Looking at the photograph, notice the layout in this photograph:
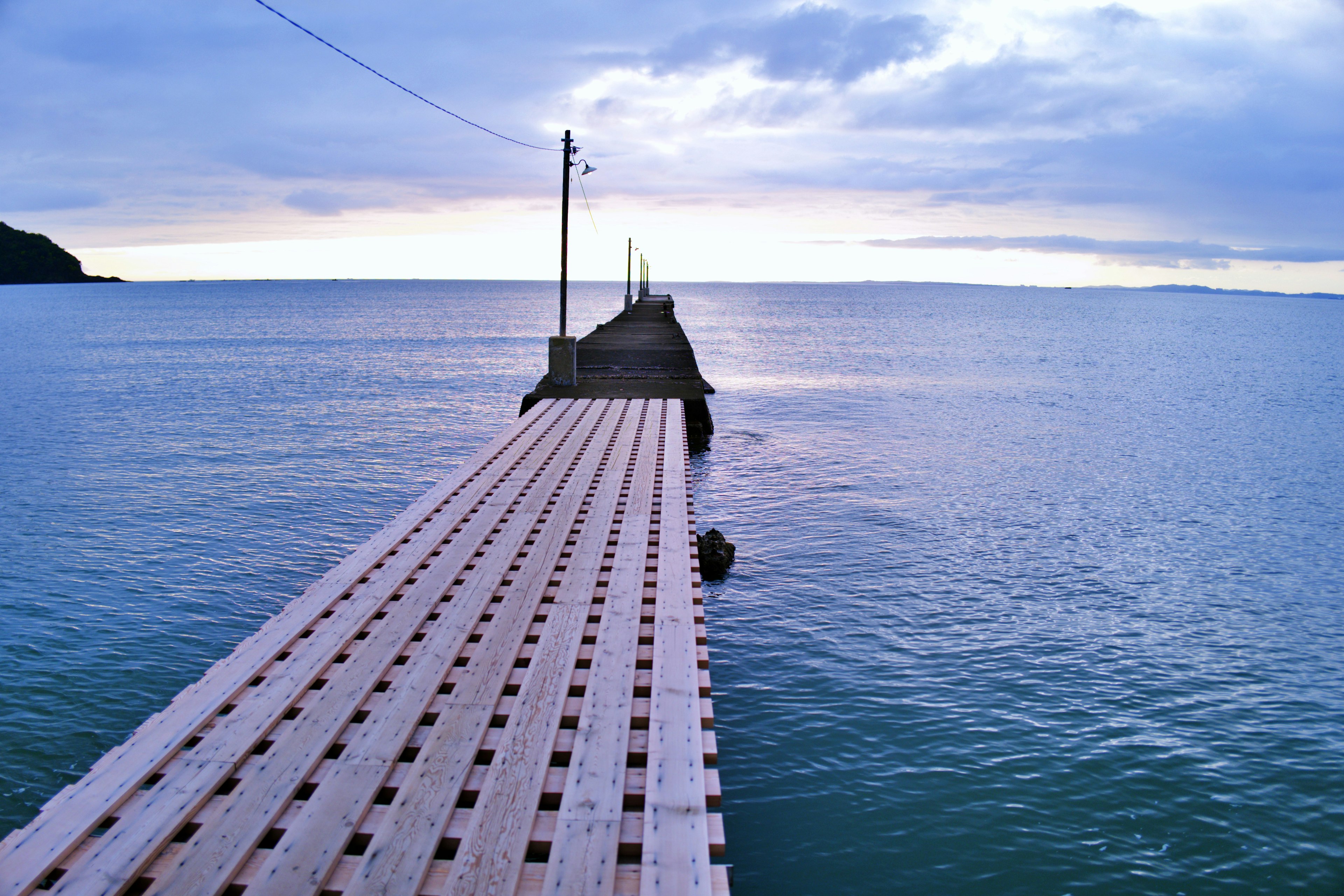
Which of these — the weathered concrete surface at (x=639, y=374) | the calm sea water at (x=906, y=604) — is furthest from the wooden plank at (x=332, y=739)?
the weathered concrete surface at (x=639, y=374)

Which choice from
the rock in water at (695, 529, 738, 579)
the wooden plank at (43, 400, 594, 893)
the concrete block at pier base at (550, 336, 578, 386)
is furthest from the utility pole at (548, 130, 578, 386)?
the wooden plank at (43, 400, 594, 893)

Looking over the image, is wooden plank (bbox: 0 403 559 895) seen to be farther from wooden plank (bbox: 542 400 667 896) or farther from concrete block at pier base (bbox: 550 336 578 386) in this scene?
concrete block at pier base (bbox: 550 336 578 386)

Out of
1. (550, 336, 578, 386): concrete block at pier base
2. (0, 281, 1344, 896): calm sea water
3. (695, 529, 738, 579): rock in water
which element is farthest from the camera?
(550, 336, 578, 386): concrete block at pier base

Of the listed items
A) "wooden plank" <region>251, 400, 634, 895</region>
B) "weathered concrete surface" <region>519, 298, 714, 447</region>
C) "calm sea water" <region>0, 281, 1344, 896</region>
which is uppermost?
"weathered concrete surface" <region>519, 298, 714, 447</region>

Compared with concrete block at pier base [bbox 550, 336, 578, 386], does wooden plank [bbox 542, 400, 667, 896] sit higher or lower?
lower

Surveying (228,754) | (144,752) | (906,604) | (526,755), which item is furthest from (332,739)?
(906,604)

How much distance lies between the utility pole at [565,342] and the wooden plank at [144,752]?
1181 centimetres

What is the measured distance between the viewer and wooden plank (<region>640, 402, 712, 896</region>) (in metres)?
3.56

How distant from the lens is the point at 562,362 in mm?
18922

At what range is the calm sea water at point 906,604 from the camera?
6234mm

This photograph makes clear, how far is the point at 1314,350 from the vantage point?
69875 millimetres

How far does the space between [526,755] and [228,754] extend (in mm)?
1597

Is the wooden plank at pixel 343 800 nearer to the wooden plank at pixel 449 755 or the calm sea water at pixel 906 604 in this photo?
the wooden plank at pixel 449 755

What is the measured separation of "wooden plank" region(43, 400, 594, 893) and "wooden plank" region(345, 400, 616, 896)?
600 mm
